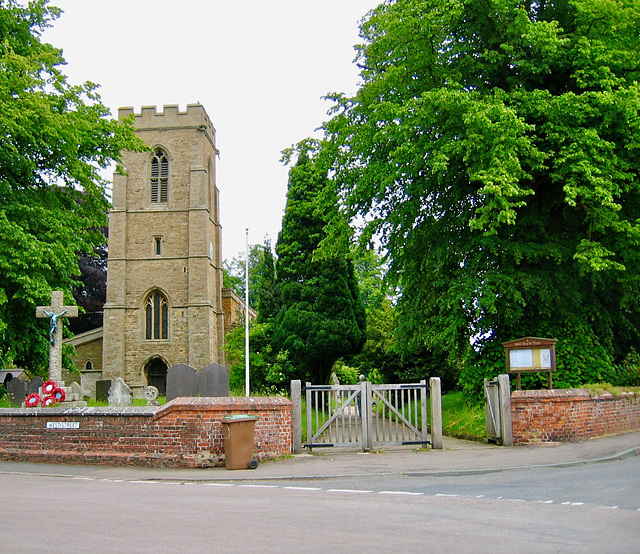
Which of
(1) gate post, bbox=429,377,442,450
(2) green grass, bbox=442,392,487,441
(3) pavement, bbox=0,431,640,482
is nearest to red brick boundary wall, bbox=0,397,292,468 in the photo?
(3) pavement, bbox=0,431,640,482

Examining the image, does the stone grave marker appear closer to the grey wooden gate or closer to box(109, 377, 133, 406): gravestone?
box(109, 377, 133, 406): gravestone

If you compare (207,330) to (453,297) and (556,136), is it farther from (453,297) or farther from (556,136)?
(556,136)

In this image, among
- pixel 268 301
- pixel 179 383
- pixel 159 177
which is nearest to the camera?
pixel 179 383

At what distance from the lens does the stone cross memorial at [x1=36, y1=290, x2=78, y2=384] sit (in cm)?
1707

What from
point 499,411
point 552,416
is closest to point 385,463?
point 499,411

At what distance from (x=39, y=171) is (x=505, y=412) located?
58.5 ft

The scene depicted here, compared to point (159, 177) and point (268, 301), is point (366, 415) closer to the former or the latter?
point (268, 301)

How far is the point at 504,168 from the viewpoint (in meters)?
16.1

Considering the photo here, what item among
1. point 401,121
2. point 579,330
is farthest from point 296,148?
point 579,330

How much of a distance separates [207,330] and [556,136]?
3014 cm

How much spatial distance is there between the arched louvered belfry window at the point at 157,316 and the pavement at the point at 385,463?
30.3 meters

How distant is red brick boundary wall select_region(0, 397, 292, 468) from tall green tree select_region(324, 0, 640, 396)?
21.6 feet

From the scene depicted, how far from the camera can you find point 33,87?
76.6 ft

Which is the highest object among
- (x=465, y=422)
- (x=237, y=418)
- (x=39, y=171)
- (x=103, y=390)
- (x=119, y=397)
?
(x=39, y=171)
